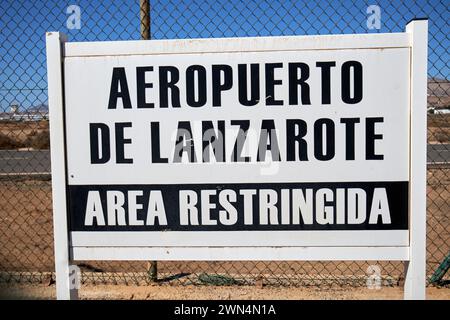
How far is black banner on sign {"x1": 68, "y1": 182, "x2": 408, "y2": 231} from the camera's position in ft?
8.17

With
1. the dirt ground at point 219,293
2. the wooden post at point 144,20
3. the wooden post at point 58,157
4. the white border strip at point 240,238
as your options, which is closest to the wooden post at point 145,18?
the wooden post at point 144,20

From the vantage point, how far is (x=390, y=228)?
249 centimetres

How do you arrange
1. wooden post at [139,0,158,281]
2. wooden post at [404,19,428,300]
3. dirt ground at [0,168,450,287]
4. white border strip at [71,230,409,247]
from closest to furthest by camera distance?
wooden post at [404,19,428,300]
white border strip at [71,230,409,247]
wooden post at [139,0,158,281]
dirt ground at [0,168,450,287]

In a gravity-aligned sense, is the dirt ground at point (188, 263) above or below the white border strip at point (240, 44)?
below

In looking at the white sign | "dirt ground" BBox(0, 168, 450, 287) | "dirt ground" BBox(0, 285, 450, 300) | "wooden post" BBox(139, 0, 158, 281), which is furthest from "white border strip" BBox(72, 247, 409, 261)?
"wooden post" BBox(139, 0, 158, 281)

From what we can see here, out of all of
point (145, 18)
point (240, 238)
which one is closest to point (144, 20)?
point (145, 18)

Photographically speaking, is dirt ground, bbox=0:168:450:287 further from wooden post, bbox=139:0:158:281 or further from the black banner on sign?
wooden post, bbox=139:0:158:281

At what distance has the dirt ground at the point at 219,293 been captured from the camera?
3486 millimetres

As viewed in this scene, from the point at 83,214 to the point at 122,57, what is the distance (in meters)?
0.95

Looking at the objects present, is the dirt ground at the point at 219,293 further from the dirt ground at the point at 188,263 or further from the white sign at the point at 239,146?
the white sign at the point at 239,146

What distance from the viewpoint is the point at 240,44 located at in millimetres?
2471

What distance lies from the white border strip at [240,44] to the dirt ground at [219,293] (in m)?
1.98
